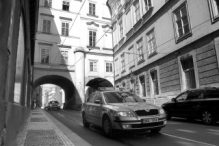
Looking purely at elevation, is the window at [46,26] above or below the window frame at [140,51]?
above

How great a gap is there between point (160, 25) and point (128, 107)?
13163 mm

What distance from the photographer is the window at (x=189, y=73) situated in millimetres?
13552

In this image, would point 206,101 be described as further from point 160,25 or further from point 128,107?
point 160,25

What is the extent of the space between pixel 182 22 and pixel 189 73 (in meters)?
4.19

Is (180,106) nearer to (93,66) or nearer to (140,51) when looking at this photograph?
(140,51)

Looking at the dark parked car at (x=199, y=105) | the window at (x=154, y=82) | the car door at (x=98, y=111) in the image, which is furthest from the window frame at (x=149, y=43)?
the car door at (x=98, y=111)

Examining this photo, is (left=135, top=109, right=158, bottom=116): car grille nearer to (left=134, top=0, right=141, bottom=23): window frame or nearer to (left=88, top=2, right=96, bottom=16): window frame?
(left=134, top=0, right=141, bottom=23): window frame

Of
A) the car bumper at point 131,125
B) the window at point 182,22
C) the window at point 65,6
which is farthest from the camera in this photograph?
the window at point 65,6

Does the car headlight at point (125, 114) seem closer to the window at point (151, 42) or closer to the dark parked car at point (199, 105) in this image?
the dark parked car at point (199, 105)

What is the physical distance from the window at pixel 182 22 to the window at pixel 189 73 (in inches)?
86.1

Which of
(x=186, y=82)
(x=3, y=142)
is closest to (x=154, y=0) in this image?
(x=186, y=82)

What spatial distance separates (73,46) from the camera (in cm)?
2747

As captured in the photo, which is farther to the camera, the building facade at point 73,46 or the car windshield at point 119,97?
the building facade at point 73,46

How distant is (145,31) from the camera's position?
64.8 feet
